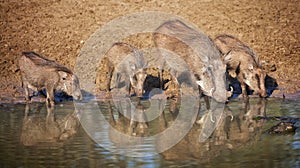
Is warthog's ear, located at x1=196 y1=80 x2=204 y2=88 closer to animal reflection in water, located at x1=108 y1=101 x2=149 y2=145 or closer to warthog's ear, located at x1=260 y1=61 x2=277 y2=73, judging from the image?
animal reflection in water, located at x1=108 y1=101 x2=149 y2=145

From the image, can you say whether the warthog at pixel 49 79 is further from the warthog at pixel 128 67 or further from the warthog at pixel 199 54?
the warthog at pixel 199 54

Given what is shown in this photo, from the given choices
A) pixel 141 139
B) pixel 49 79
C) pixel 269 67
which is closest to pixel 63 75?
pixel 49 79

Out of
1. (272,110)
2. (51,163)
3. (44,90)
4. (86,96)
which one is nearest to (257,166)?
(51,163)

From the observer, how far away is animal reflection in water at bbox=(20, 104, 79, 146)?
7.62 metres

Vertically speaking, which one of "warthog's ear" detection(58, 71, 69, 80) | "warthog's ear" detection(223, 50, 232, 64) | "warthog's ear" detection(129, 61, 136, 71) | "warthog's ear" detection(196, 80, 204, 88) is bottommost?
"warthog's ear" detection(196, 80, 204, 88)

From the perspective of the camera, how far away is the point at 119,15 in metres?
16.4

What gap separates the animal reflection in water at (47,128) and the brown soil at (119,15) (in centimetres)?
282

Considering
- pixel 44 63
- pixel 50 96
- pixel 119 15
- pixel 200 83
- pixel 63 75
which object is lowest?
pixel 50 96

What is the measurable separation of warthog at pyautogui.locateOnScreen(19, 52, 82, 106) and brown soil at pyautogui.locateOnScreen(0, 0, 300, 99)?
2.38ft

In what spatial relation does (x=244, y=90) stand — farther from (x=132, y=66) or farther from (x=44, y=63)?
(x=44, y=63)

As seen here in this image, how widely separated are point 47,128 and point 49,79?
2.65 meters

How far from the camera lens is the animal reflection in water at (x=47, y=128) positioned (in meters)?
7.62

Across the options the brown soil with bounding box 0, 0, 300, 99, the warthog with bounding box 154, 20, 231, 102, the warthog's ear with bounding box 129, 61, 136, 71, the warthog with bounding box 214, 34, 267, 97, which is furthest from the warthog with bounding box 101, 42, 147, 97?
the brown soil with bounding box 0, 0, 300, 99

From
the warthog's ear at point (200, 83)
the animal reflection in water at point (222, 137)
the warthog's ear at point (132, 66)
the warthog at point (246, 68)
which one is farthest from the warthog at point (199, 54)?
the animal reflection in water at point (222, 137)
